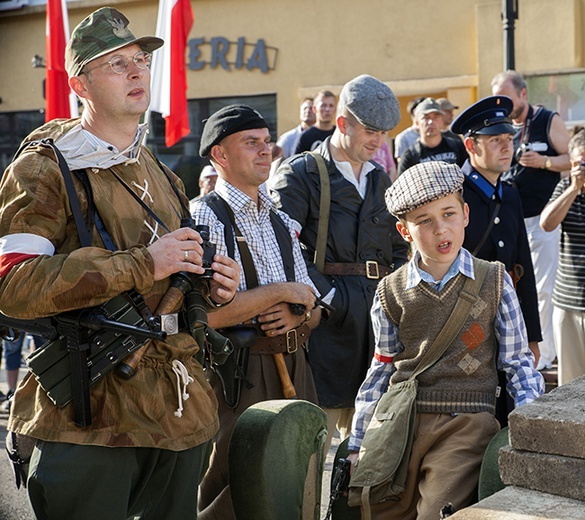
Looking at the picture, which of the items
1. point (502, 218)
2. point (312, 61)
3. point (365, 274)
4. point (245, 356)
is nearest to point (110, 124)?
point (245, 356)

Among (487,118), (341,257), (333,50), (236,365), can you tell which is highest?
(333,50)

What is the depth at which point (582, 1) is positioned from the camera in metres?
12.6

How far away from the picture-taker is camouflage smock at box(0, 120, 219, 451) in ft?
9.45

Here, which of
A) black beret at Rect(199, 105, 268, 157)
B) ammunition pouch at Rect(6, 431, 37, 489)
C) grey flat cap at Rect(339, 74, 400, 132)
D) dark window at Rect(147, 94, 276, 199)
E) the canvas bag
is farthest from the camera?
dark window at Rect(147, 94, 276, 199)

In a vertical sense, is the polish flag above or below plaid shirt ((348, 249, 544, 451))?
above

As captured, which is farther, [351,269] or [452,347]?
[351,269]

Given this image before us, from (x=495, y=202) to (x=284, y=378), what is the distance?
1672 millimetres

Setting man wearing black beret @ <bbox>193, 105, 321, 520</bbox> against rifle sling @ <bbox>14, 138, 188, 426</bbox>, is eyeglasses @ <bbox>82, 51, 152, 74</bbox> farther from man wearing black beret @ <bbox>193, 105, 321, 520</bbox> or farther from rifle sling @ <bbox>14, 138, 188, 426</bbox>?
man wearing black beret @ <bbox>193, 105, 321, 520</bbox>

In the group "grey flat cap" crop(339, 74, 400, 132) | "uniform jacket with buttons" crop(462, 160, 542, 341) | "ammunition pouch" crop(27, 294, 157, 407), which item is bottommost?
"ammunition pouch" crop(27, 294, 157, 407)

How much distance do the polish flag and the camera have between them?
21.5ft

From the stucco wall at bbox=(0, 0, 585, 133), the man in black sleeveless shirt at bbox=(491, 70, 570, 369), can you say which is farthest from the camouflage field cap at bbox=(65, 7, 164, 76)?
the stucco wall at bbox=(0, 0, 585, 133)

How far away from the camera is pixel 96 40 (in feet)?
10.5

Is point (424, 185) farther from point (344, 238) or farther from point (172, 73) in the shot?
point (172, 73)

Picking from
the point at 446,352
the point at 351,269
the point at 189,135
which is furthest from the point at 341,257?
the point at 189,135
